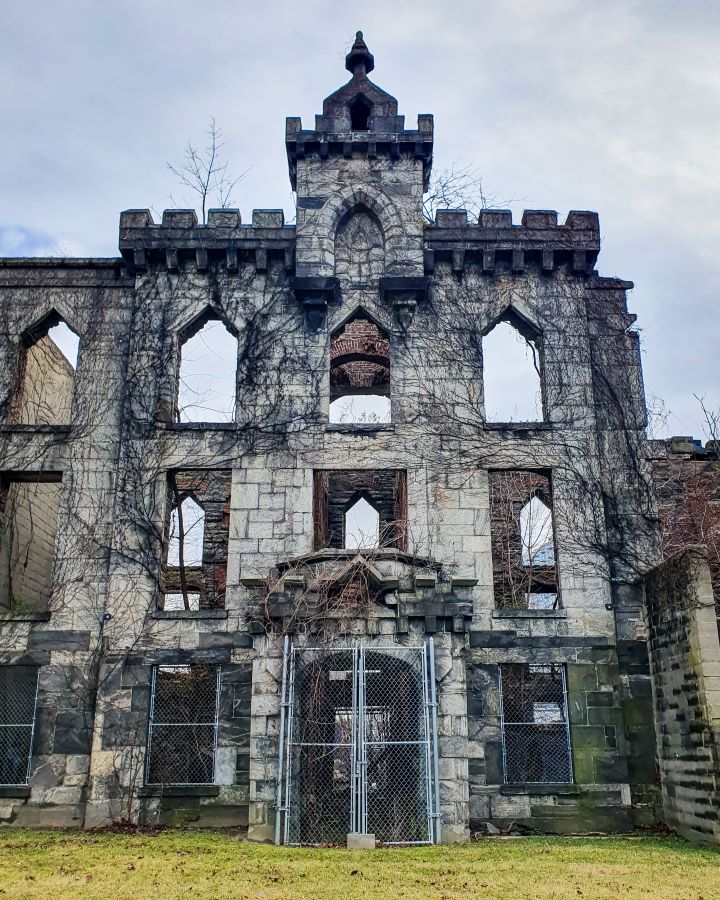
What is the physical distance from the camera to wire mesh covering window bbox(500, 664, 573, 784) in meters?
14.7

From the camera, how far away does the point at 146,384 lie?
16656 mm

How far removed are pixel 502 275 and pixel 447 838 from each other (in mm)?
10401

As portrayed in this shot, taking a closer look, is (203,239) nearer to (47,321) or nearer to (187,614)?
(47,321)

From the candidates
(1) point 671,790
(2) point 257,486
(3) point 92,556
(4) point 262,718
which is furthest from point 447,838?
(3) point 92,556

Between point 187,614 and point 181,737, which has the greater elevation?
point 187,614

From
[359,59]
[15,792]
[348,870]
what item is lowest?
[348,870]

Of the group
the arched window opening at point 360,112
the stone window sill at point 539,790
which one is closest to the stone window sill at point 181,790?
the stone window sill at point 539,790

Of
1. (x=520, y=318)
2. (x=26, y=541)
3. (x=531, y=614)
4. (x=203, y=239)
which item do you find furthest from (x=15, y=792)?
(x=520, y=318)

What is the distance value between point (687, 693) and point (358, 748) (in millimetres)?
5222

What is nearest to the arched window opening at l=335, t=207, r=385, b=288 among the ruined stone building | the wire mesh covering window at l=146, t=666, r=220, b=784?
the ruined stone building

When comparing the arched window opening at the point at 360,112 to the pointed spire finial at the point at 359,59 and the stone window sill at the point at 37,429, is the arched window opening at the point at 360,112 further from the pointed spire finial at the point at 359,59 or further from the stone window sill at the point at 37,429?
the stone window sill at the point at 37,429

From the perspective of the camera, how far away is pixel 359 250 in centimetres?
1767

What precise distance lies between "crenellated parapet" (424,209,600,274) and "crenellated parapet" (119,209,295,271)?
2.98m

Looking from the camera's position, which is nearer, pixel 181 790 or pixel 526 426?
pixel 181 790
